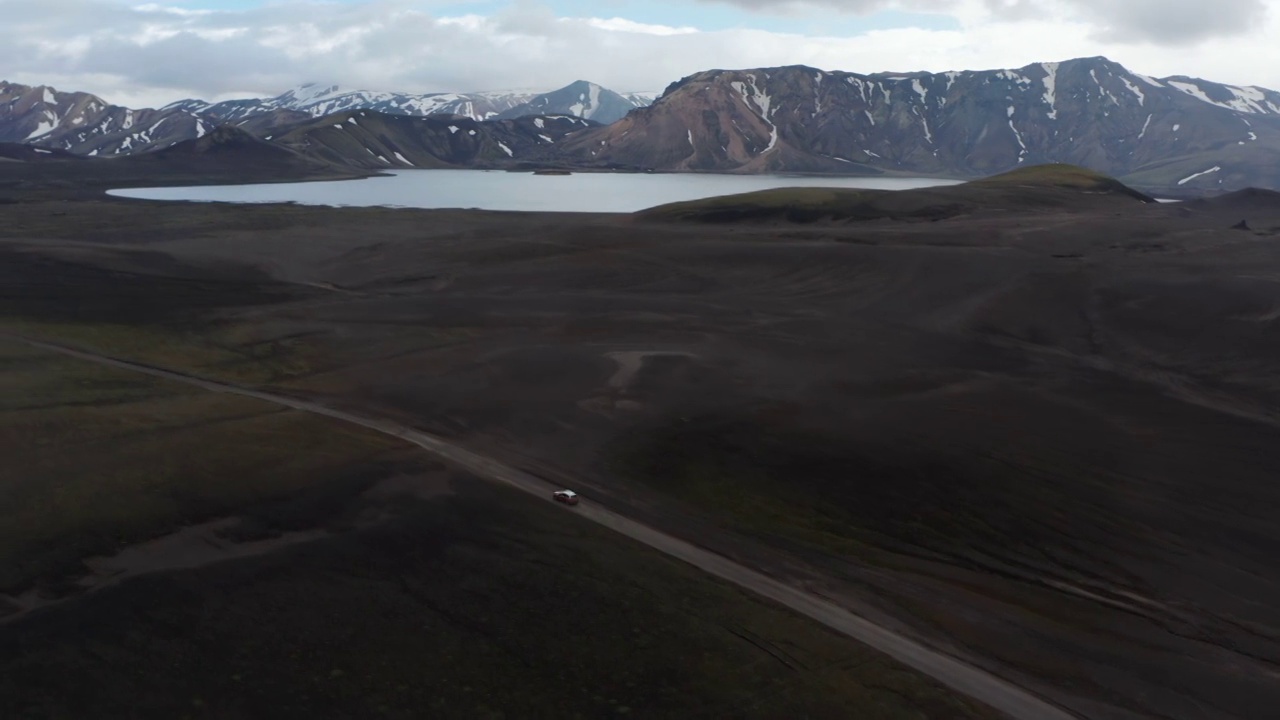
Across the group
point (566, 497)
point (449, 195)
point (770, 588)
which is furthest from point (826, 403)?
point (449, 195)

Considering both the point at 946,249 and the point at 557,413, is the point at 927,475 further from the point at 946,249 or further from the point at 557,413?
the point at 946,249

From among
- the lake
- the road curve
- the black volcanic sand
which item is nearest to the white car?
the road curve

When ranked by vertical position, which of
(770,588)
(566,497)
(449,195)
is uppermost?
(449,195)

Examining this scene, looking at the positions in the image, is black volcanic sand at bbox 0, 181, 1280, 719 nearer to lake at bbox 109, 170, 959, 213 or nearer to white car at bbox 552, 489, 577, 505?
white car at bbox 552, 489, 577, 505

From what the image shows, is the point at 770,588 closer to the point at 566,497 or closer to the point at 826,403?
the point at 566,497

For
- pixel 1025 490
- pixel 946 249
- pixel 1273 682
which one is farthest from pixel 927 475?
pixel 946 249
